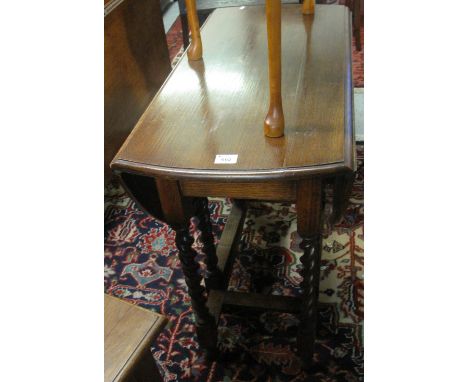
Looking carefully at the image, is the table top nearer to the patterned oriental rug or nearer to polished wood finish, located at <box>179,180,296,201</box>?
polished wood finish, located at <box>179,180,296,201</box>

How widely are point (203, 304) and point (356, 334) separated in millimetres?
549

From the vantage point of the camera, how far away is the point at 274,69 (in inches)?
34.4

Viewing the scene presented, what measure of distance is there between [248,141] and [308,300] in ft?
1.67

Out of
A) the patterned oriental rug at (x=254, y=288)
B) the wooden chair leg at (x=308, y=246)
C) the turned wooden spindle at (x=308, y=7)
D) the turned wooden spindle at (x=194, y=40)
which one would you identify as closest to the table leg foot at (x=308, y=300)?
the wooden chair leg at (x=308, y=246)

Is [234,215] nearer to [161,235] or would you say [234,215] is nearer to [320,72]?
[161,235]

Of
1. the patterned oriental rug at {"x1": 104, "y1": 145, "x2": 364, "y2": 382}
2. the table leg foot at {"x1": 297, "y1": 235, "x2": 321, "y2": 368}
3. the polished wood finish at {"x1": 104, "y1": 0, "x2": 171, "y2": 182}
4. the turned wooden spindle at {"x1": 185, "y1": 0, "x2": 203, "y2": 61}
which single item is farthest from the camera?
the polished wood finish at {"x1": 104, "y1": 0, "x2": 171, "y2": 182}

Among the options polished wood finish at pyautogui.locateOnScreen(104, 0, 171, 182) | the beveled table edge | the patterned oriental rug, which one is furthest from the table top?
the patterned oriental rug

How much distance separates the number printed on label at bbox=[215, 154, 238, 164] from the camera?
36.3 inches

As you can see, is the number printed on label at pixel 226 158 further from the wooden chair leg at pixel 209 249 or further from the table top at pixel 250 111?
the wooden chair leg at pixel 209 249

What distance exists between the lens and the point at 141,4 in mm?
2088

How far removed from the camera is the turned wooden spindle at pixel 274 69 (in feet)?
2.64

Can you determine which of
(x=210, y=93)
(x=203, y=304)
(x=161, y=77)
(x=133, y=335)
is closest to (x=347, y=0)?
(x=161, y=77)

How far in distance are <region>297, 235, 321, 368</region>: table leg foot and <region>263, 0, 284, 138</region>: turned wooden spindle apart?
0.96ft

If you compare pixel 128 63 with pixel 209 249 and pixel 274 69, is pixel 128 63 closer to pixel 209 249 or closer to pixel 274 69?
pixel 209 249
